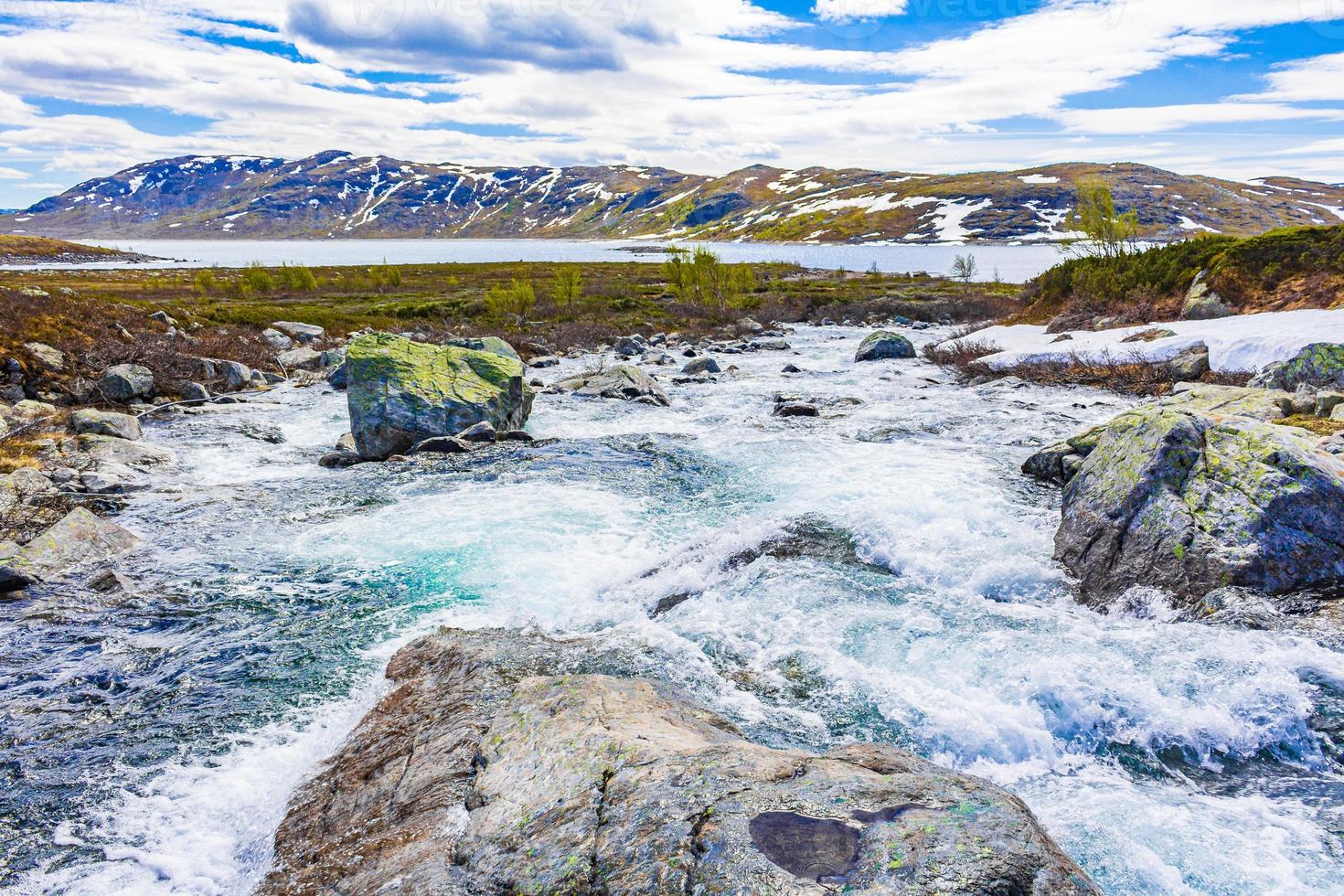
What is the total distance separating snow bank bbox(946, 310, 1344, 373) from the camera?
1938 centimetres

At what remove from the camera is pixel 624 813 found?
13.9ft

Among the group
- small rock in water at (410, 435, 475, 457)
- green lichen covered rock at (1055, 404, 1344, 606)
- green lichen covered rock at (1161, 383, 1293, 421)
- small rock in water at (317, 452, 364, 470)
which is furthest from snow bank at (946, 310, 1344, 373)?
small rock in water at (317, 452, 364, 470)

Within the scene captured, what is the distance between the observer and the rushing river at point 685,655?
5836 mm

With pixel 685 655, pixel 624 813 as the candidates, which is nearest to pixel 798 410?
pixel 685 655

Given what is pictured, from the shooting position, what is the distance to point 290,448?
65.2ft

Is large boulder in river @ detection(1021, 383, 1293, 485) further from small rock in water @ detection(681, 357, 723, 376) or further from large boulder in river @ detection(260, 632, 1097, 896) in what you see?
small rock in water @ detection(681, 357, 723, 376)

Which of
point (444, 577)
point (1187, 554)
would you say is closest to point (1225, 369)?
point (1187, 554)

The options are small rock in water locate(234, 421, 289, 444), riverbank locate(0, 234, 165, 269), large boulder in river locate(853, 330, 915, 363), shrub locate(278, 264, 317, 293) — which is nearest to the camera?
small rock in water locate(234, 421, 289, 444)

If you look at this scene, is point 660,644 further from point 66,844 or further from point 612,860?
point 66,844

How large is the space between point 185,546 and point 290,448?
7.94 meters

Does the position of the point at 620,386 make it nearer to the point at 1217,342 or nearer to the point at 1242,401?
the point at 1242,401

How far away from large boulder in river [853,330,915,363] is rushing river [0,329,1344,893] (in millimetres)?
18340

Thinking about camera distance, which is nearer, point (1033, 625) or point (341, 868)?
point (341, 868)

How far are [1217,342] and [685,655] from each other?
885 inches
